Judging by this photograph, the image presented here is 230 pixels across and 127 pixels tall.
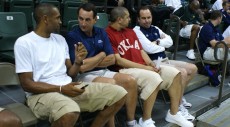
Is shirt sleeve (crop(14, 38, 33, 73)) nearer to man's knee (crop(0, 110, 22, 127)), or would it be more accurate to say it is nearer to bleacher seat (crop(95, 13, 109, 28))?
man's knee (crop(0, 110, 22, 127))

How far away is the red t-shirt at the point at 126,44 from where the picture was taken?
2.89 m

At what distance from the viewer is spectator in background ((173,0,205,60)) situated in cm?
518

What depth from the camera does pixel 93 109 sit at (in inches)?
89.3

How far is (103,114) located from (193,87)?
2084mm

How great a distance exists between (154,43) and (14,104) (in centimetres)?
167

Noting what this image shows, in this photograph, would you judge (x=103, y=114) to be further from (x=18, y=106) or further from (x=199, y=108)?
(x=199, y=108)

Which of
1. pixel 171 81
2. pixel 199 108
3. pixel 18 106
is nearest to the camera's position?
pixel 18 106

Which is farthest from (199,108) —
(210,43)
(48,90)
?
(48,90)

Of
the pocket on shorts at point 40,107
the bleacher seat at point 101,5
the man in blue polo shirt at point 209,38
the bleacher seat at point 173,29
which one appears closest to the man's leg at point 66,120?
the pocket on shorts at point 40,107

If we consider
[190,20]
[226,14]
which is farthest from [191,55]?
[226,14]

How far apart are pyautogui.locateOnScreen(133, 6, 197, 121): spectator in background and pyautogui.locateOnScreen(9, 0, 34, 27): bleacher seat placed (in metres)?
1.71

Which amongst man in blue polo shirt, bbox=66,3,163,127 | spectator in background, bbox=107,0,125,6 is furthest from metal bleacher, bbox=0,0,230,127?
spectator in background, bbox=107,0,125,6

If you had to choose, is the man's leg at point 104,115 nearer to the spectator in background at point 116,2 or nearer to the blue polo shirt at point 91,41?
the blue polo shirt at point 91,41

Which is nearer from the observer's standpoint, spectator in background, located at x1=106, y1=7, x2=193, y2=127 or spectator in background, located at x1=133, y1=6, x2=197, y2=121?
spectator in background, located at x1=106, y1=7, x2=193, y2=127
